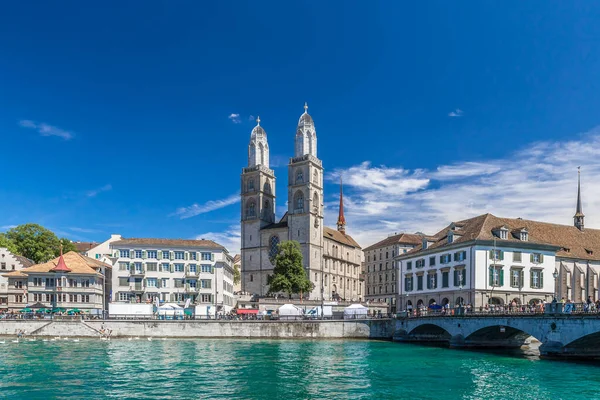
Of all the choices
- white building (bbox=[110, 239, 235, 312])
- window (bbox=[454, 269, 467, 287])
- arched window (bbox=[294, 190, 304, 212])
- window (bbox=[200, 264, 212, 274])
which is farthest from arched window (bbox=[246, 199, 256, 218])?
window (bbox=[454, 269, 467, 287])

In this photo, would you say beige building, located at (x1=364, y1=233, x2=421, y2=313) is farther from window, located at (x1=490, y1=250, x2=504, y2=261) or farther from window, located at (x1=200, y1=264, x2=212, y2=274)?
window, located at (x1=490, y1=250, x2=504, y2=261)

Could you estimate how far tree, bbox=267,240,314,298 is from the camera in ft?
313

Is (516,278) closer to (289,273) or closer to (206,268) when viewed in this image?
(289,273)

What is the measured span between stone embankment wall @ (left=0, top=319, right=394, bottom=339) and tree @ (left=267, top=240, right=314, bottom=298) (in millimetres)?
25263

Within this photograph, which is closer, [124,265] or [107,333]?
[107,333]

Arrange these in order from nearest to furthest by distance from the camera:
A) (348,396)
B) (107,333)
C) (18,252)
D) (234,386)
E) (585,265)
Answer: (348,396)
(234,386)
(107,333)
(585,265)
(18,252)

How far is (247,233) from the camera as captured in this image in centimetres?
11638

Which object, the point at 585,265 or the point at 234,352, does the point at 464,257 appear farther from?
the point at 234,352

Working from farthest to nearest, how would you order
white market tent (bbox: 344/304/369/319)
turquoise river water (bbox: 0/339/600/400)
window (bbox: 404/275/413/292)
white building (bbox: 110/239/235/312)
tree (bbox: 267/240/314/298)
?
tree (bbox: 267/240/314/298)
white building (bbox: 110/239/235/312)
window (bbox: 404/275/413/292)
white market tent (bbox: 344/304/369/319)
turquoise river water (bbox: 0/339/600/400)

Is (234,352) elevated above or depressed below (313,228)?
below

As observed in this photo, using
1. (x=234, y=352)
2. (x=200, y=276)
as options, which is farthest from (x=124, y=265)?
(x=234, y=352)

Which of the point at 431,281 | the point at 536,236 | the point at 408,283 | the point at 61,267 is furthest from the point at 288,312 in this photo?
the point at 536,236

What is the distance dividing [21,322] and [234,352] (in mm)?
30298

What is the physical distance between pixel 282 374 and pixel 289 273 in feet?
192
